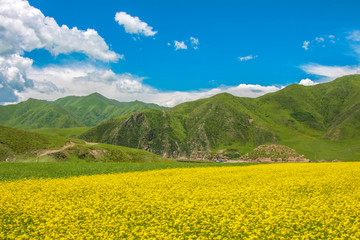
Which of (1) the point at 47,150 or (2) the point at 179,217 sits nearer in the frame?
(2) the point at 179,217

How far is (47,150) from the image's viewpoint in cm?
7650

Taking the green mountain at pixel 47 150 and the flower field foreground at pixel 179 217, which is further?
the green mountain at pixel 47 150

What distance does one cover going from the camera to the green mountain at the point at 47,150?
71000mm

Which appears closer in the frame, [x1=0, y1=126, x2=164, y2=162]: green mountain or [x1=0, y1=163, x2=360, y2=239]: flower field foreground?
[x1=0, y1=163, x2=360, y2=239]: flower field foreground

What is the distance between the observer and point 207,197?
17.4 meters

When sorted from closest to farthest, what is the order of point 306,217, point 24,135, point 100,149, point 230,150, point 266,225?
1. point 266,225
2. point 306,217
3. point 24,135
4. point 100,149
5. point 230,150

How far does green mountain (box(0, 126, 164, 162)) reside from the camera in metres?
71.0

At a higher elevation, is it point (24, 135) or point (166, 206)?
point (24, 135)

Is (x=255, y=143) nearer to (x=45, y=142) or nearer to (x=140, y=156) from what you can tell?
(x=140, y=156)

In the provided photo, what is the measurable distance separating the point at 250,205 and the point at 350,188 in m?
14.4

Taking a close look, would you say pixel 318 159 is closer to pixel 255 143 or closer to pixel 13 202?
pixel 255 143

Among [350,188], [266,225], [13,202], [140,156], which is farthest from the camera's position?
[140,156]

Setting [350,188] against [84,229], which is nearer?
[84,229]

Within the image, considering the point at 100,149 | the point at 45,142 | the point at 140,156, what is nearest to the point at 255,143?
the point at 140,156
